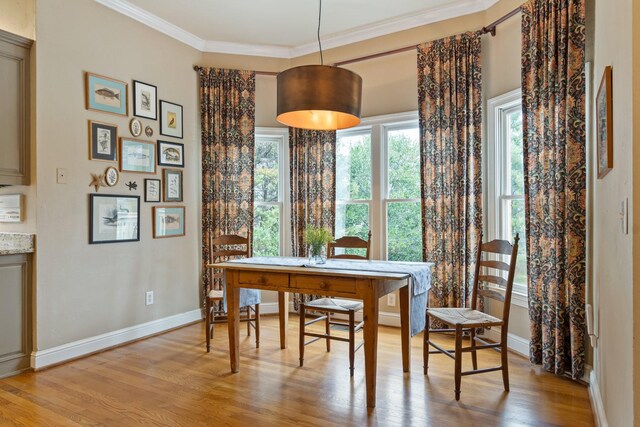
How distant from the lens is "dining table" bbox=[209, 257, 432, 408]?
2.57m

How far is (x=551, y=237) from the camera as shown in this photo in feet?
9.86

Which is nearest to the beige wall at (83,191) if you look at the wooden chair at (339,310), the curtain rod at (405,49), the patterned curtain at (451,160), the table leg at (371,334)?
the curtain rod at (405,49)

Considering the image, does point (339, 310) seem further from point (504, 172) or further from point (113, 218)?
point (113, 218)

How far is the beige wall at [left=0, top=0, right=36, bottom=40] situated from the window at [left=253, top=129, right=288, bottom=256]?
7.71 feet

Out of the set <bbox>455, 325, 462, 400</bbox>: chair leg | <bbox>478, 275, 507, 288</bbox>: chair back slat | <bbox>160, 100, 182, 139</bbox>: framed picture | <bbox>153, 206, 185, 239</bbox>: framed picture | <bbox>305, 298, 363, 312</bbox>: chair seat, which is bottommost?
<bbox>455, 325, 462, 400</bbox>: chair leg

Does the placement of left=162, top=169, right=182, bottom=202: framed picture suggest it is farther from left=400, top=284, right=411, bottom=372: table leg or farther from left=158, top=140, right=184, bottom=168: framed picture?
left=400, top=284, right=411, bottom=372: table leg

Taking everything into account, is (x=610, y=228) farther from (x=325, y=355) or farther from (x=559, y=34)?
(x=325, y=355)

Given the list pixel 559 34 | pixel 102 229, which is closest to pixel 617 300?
pixel 559 34

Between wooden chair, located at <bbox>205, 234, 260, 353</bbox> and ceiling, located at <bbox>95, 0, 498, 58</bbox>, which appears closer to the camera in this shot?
wooden chair, located at <bbox>205, 234, 260, 353</bbox>

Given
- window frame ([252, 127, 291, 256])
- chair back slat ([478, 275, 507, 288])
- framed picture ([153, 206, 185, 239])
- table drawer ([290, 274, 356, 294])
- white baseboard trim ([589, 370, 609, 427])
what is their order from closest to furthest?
white baseboard trim ([589, 370, 609, 427]) < table drawer ([290, 274, 356, 294]) < chair back slat ([478, 275, 507, 288]) < framed picture ([153, 206, 185, 239]) < window frame ([252, 127, 291, 256])

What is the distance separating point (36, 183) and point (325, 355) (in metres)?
2.67

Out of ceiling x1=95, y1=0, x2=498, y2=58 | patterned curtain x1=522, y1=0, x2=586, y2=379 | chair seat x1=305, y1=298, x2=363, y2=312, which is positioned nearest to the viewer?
patterned curtain x1=522, y1=0, x2=586, y2=379

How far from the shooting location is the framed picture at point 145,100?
13.0ft

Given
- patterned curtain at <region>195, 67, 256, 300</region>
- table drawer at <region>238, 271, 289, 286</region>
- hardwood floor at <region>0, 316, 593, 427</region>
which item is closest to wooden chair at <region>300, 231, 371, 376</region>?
hardwood floor at <region>0, 316, 593, 427</region>
